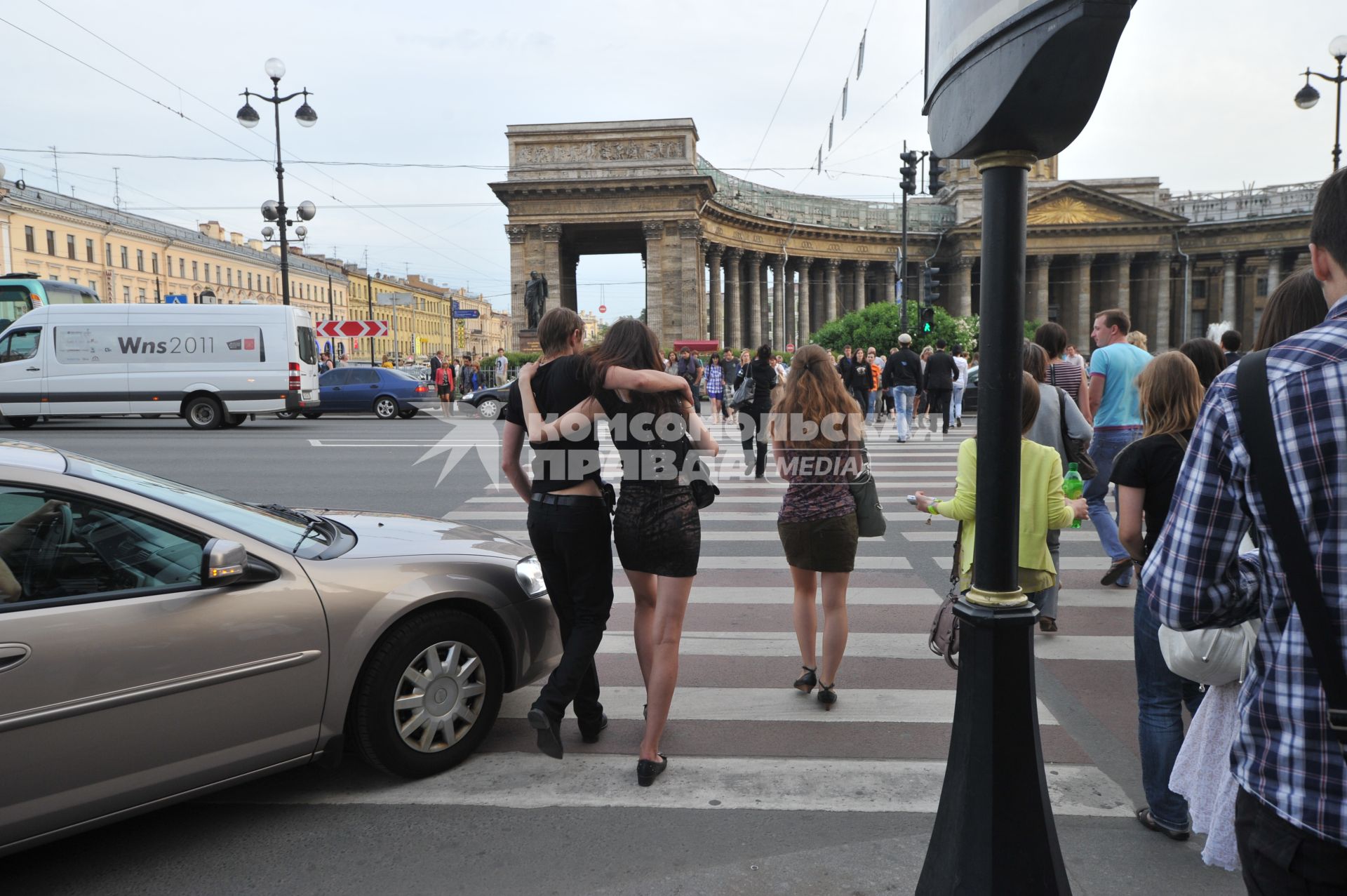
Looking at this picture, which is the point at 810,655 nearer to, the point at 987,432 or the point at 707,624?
the point at 707,624

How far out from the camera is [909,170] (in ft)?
87.2

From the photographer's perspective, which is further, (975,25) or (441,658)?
(441,658)

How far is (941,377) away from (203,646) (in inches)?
677

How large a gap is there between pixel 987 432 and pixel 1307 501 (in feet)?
3.17

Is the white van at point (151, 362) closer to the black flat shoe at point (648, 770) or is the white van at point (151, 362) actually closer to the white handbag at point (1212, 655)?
the black flat shoe at point (648, 770)

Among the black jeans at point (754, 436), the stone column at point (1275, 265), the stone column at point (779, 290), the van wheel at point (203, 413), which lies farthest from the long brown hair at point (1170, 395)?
the stone column at point (1275, 265)

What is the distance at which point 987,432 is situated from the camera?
8.00 ft

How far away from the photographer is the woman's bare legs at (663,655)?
3.90m

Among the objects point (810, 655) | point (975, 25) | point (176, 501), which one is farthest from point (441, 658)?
point (975, 25)

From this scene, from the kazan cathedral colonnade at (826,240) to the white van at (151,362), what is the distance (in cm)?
2802

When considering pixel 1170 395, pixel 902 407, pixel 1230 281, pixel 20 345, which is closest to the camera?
pixel 1170 395

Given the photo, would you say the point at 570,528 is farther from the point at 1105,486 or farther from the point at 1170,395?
the point at 1105,486

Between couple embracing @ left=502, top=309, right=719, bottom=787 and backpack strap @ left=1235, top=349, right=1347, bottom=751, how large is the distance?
2451 mm

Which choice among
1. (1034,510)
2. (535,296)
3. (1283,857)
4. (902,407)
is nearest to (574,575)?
(1034,510)
